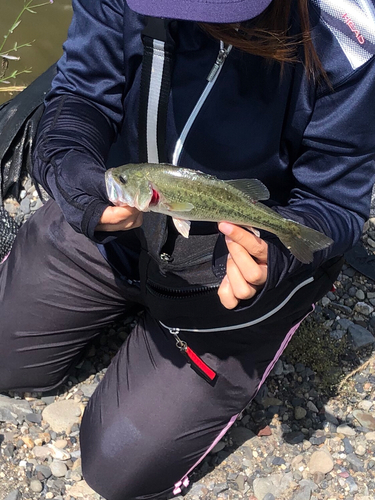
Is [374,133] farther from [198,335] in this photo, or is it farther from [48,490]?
[48,490]

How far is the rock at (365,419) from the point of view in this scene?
129 inches

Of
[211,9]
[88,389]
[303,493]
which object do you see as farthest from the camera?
[88,389]

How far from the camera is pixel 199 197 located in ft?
6.78

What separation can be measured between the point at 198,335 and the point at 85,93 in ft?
4.33

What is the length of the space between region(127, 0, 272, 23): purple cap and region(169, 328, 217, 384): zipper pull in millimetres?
1552

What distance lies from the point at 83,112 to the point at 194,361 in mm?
1348

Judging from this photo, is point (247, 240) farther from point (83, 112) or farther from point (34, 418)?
point (34, 418)

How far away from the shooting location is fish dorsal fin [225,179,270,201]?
2117 millimetres

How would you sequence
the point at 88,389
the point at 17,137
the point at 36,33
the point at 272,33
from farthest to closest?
the point at 36,33
the point at 17,137
the point at 88,389
the point at 272,33

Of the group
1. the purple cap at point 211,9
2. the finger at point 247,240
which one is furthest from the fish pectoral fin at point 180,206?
the purple cap at point 211,9

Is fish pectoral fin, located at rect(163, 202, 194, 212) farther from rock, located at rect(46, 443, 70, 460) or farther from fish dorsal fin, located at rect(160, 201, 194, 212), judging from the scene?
rock, located at rect(46, 443, 70, 460)

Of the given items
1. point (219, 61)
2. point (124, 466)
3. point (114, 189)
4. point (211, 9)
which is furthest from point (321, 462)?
point (211, 9)

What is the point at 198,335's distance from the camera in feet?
9.47

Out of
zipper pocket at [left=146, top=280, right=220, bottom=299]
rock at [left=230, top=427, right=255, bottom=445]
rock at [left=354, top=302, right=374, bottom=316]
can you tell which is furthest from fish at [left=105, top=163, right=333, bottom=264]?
rock at [left=354, top=302, right=374, bottom=316]
